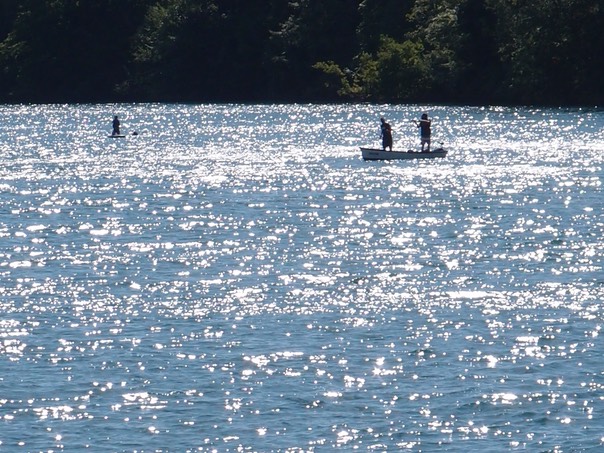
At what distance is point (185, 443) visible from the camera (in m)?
18.2

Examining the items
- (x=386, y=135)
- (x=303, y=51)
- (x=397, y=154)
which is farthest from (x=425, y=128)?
(x=303, y=51)

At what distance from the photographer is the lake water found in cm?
1902

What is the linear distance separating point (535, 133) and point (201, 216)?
37.0 meters

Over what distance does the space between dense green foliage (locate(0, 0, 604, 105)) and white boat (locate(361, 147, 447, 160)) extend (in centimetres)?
4074

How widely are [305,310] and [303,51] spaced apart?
344 ft

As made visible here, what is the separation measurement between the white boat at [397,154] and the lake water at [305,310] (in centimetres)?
408

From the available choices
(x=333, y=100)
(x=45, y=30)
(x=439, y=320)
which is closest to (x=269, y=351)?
(x=439, y=320)

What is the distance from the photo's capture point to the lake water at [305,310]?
1902cm

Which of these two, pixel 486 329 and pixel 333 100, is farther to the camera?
pixel 333 100

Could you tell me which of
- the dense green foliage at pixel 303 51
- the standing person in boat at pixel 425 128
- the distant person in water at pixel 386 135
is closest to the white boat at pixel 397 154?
the standing person in boat at pixel 425 128

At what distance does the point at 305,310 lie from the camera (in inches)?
1035

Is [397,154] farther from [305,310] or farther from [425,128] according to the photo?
[305,310]

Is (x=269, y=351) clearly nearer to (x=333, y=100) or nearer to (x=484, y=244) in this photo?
(x=484, y=244)

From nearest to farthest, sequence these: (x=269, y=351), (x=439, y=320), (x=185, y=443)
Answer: (x=185, y=443)
(x=269, y=351)
(x=439, y=320)
